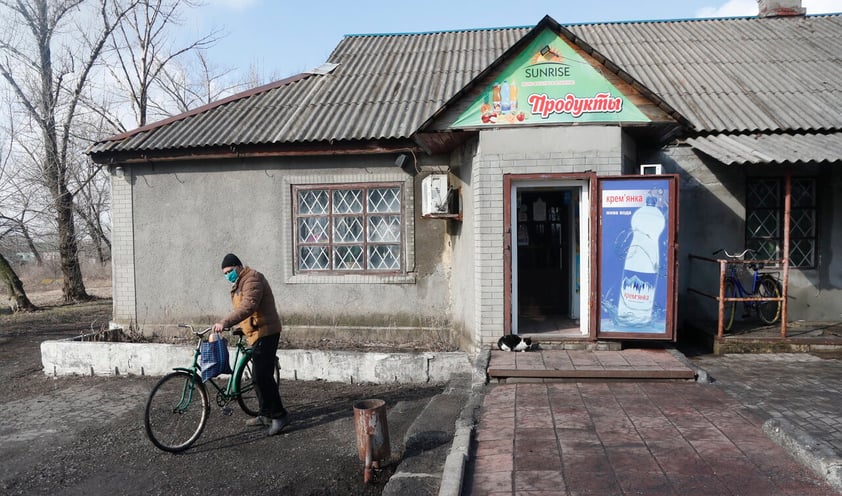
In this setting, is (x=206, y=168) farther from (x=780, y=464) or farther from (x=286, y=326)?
(x=780, y=464)

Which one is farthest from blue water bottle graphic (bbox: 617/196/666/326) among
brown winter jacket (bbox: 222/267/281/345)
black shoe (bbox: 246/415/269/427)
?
black shoe (bbox: 246/415/269/427)

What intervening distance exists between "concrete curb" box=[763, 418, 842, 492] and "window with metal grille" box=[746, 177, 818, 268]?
5.40 m

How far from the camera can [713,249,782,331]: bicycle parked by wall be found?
346 inches

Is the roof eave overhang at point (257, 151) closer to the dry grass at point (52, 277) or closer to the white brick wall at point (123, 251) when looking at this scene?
the white brick wall at point (123, 251)

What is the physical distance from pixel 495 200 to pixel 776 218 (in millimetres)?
5113

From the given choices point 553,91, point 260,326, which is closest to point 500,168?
point 553,91

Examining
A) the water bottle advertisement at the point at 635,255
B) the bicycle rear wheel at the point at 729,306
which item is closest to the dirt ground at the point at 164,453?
the water bottle advertisement at the point at 635,255

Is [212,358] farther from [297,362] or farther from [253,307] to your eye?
[297,362]

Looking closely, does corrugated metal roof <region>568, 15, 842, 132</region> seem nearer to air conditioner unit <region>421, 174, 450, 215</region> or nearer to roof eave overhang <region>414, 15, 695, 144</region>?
roof eave overhang <region>414, 15, 695, 144</region>

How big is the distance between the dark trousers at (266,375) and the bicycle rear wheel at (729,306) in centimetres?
647

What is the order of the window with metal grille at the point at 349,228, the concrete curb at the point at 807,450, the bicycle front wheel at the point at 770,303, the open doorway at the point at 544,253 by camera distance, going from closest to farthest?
the concrete curb at the point at 807,450 → the bicycle front wheel at the point at 770,303 → the window with metal grille at the point at 349,228 → the open doorway at the point at 544,253

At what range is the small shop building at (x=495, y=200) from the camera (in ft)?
24.1

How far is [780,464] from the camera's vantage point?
4293 millimetres

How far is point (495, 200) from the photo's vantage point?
7.62 meters
